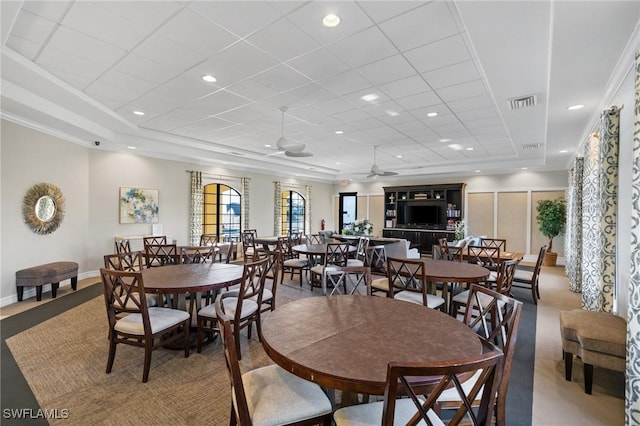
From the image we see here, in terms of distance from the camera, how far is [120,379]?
2.64 metres

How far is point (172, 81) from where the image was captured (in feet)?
12.5

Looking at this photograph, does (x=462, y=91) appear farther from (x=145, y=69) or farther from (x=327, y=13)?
(x=145, y=69)

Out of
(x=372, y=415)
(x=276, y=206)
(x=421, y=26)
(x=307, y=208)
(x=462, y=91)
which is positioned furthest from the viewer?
(x=307, y=208)

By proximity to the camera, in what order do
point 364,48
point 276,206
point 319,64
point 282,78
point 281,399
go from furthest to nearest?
point 276,206 < point 282,78 < point 319,64 < point 364,48 < point 281,399

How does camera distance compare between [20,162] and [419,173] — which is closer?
[20,162]

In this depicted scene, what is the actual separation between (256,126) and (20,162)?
3.81 m

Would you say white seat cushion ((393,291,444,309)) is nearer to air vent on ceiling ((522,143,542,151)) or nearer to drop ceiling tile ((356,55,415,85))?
drop ceiling tile ((356,55,415,85))

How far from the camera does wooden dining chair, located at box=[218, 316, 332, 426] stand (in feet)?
4.59

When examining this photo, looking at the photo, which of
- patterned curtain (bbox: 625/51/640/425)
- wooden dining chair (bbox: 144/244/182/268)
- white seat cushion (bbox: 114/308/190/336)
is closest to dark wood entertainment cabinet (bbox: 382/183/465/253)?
wooden dining chair (bbox: 144/244/182/268)

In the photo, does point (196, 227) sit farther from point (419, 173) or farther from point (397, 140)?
point (419, 173)

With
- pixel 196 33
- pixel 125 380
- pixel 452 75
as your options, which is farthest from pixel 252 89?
pixel 125 380

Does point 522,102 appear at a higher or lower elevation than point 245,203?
higher

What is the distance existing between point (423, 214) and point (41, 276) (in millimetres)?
10608

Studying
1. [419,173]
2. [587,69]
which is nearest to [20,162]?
[587,69]
